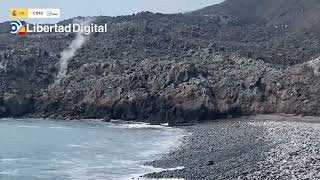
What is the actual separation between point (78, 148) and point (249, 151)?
14.8 m

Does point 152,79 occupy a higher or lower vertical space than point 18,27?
lower

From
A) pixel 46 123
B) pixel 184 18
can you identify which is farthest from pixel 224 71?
pixel 184 18

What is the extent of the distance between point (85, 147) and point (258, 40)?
2887 inches

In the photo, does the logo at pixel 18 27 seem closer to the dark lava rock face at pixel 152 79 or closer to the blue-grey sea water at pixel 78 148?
the dark lava rock face at pixel 152 79

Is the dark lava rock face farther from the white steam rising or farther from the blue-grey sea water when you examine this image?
the blue-grey sea water

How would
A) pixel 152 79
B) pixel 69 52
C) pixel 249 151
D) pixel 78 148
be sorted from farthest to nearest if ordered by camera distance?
pixel 69 52
pixel 152 79
pixel 78 148
pixel 249 151

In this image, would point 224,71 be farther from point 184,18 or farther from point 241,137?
point 184,18

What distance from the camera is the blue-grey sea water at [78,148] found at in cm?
3603

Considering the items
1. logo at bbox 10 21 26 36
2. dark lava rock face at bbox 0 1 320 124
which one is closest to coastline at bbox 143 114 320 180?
dark lava rock face at bbox 0 1 320 124

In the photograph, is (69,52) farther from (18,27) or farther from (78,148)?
(78,148)

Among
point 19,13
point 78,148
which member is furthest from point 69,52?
point 78,148

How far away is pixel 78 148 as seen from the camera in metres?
47.4

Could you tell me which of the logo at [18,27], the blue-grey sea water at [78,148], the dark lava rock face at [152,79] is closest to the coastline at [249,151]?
the blue-grey sea water at [78,148]

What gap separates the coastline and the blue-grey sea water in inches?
81.3
